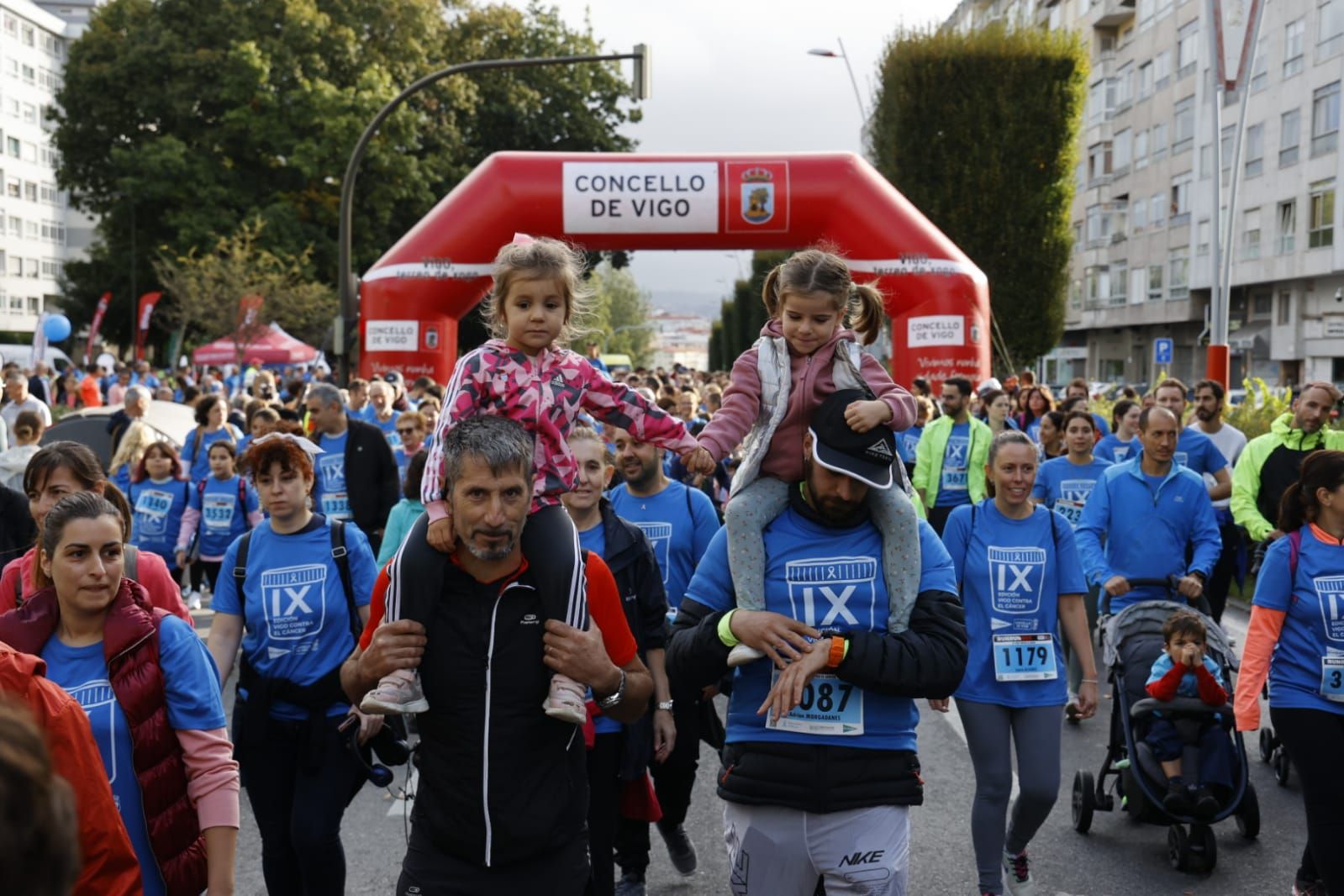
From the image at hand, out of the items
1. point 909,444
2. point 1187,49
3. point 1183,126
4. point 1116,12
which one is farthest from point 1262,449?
point 1116,12

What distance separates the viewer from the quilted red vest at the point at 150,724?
338cm

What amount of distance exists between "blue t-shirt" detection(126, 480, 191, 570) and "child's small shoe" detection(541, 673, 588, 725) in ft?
25.0

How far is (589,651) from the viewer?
3260mm

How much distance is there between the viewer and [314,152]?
38.4 m

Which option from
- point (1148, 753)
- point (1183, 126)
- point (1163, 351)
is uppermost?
point (1183, 126)

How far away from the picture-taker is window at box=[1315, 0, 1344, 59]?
39.2m

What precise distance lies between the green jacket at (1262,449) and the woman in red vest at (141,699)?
22.5 ft

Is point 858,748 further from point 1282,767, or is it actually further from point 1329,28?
point 1329,28

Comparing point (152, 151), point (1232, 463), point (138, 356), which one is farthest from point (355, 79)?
point (1232, 463)

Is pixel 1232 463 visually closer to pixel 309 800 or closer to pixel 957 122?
pixel 309 800

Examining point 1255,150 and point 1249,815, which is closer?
point 1249,815

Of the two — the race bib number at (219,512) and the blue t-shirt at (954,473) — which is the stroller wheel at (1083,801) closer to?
A: the blue t-shirt at (954,473)

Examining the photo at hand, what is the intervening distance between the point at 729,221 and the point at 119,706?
1471 cm

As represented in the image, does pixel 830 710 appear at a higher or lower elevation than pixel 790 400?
lower
